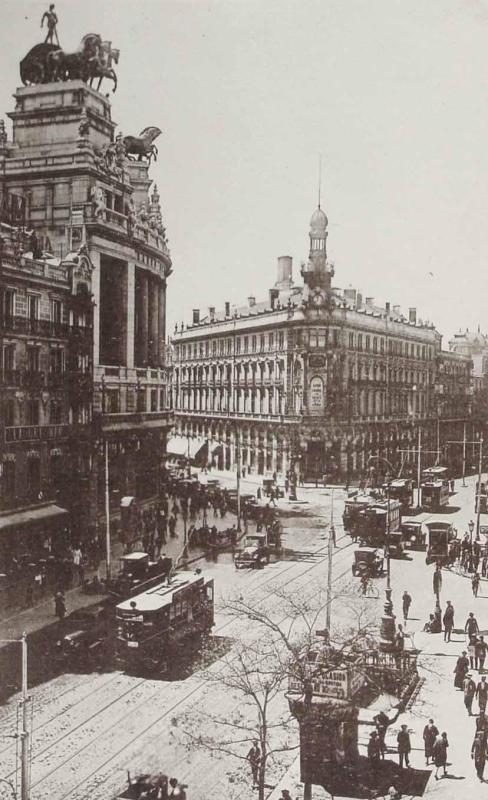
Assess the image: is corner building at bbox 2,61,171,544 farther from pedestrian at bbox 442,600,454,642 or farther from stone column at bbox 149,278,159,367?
pedestrian at bbox 442,600,454,642

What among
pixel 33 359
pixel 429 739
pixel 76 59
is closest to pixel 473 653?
pixel 429 739

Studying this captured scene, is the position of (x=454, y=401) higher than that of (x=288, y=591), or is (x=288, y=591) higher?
(x=454, y=401)

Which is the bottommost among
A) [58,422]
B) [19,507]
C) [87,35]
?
[19,507]

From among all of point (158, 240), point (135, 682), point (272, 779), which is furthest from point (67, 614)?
point (158, 240)

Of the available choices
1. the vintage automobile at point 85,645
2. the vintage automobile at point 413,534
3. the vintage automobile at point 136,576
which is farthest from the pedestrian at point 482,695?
the vintage automobile at point 413,534

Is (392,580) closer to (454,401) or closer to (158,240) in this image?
(158,240)

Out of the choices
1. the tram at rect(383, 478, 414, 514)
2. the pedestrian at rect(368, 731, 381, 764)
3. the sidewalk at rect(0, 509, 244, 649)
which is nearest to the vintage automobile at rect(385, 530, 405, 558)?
the tram at rect(383, 478, 414, 514)
